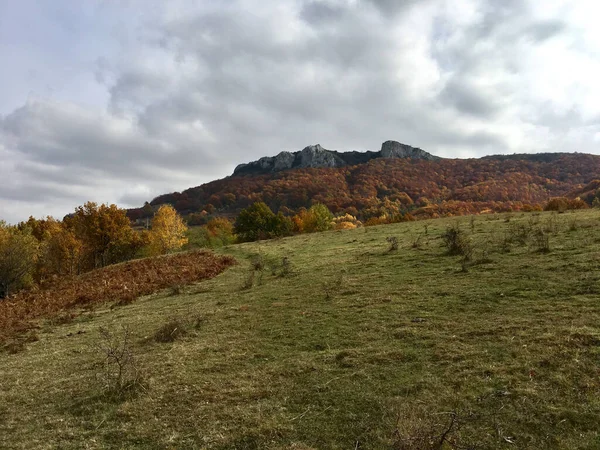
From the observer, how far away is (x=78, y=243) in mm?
49500

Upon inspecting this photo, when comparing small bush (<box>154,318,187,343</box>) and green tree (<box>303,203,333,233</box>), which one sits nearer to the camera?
small bush (<box>154,318,187,343</box>)

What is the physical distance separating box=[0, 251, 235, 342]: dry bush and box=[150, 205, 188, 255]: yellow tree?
2226 centimetres

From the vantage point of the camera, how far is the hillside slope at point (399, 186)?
4771 inches

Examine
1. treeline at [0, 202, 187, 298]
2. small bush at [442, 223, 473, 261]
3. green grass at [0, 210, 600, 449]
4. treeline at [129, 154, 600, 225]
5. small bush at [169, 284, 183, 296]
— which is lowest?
green grass at [0, 210, 600, 449]

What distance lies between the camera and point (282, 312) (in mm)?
13859

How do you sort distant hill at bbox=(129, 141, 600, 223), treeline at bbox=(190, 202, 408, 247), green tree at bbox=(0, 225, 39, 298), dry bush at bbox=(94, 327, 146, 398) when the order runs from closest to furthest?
1. dry bush at bbox=(94, 327, 146, 398)
2. green tree at bbox=(0, 225, 39, 298)
3. treeline at bbox=(190, 202, 408, 247)
4. distant hill at bbox=(129, 141, 600, 223)

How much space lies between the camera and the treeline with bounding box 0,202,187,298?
38.3 m

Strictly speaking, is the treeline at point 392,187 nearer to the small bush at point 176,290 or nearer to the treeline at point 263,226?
the treeline at point 263,226

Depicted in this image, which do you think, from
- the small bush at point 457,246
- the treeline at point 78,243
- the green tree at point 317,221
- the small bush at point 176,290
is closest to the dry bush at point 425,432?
the small bush at point 457,246

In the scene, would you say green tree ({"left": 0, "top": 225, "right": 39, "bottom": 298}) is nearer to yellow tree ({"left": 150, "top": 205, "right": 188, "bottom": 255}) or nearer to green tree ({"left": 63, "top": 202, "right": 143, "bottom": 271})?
green tree ({"left": 63, "top": 202, "right": 143, "bottom": 271})

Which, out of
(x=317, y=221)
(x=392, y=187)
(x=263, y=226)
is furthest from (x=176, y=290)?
(x=392, y=187)

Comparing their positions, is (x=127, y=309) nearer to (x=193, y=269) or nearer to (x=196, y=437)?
(x=193, y=269)

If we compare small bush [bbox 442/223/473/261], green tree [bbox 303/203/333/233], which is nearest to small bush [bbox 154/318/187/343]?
small bush [bbox 442/223/473/261]

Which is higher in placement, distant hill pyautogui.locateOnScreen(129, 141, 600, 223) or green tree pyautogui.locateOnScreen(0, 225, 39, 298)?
distant hill pyautogui.locateOnScreen(129, 141, 600, 223)
